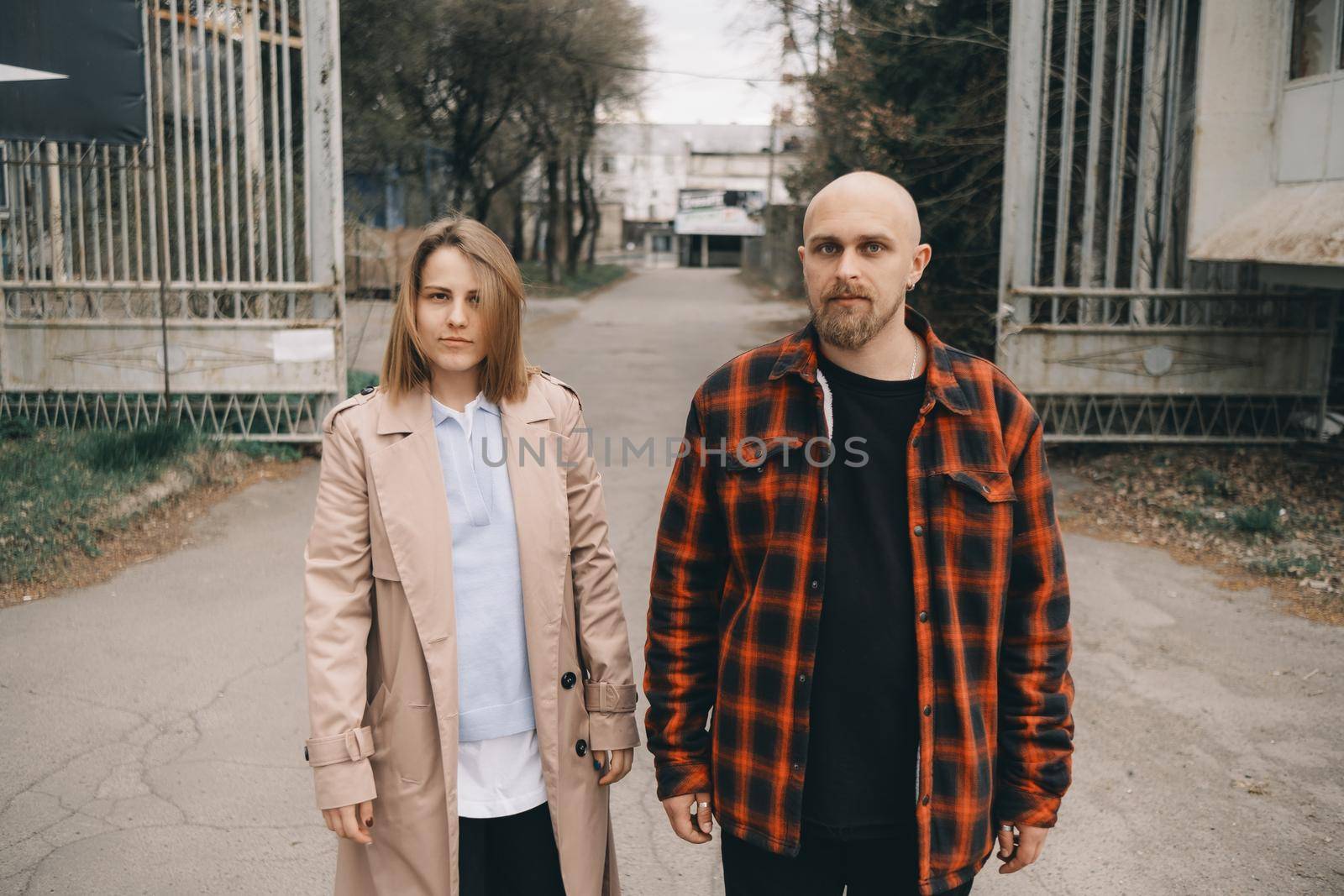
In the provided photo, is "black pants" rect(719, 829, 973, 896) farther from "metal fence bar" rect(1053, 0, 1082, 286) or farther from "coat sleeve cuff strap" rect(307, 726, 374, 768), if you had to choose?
"metal fence bar" rect(1053, 0, 1082, 286)

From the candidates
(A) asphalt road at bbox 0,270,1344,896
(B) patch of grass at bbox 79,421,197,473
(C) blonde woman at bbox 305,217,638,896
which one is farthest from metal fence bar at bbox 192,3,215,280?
(C) blonde woman at bbox 305,217,638,896

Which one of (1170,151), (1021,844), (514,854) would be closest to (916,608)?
(1021,844)

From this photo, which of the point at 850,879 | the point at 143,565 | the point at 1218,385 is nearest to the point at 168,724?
the point at 143,565

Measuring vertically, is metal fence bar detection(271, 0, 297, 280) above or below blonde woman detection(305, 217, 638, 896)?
above

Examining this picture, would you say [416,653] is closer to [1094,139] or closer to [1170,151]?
[1094,139]

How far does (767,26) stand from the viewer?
58.7 ft

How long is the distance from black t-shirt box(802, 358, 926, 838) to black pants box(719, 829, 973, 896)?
52 mm

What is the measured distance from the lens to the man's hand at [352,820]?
2.38 metres

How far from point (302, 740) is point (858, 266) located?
3412mm

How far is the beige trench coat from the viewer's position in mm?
2410

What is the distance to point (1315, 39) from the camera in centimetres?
834

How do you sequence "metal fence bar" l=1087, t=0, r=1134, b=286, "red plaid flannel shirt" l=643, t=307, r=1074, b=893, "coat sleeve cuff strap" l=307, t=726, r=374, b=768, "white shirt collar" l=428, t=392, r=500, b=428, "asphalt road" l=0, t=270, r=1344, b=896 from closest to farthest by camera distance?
"red plaid flannel shirt" l=643, t=307, r=1074, b=893
"coat sleeve cuff strap" l=307, t=726, r=374, b=768
"white shirt collar" l=428, t=392, r=500, b=428
"asphalt road" l=0, t=270, r=1344, b=896
"metal fence bar" l=1087, t=0, r=1134, b=286

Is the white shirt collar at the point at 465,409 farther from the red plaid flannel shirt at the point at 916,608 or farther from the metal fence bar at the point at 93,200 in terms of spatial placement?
the metal fence bar at the point at 93,200

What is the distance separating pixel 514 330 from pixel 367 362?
12.7 metres
